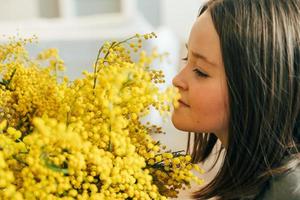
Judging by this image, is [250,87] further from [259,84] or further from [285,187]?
[285,187]

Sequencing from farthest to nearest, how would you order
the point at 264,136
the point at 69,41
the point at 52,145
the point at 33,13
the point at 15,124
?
the point at 33,13, the point at 69,41, the point at 264,136, the point at 15,124, the point at 52,145

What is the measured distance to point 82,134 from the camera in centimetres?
54

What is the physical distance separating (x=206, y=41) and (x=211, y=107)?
0.37 feet

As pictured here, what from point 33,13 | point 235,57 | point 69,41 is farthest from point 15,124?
point 33,13

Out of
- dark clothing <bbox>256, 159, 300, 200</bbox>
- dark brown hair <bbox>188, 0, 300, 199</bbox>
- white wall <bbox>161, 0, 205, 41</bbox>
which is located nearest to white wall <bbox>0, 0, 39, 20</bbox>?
white wall <bbox>161, 0, 205, 41</bbox>

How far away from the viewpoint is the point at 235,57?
79cm

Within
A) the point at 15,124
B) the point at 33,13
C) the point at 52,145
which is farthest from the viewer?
the point at 33,13

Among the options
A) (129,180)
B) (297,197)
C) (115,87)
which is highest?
Result: (115,87)

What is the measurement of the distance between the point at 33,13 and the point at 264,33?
9.39ft

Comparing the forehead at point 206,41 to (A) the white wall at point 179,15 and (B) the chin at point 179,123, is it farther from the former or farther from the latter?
(A) the white wall at point 179,15

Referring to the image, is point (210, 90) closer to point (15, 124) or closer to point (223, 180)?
point (223, 180)

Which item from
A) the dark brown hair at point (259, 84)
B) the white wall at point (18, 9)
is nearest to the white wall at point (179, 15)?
the white wall at point (18, 9)

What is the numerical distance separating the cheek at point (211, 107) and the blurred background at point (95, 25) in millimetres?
1620

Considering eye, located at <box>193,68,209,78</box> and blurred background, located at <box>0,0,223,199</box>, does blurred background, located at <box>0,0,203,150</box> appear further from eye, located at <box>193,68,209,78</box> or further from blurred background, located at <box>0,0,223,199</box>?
eye, located at <box>193,68,209,78</box>
